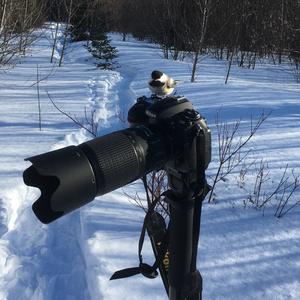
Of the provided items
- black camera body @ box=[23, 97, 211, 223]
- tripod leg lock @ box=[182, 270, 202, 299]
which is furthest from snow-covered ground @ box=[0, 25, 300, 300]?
black camera body @ box=[23, 97, 211, 223]

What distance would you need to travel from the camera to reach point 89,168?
1.11 meters

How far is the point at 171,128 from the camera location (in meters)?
1.32

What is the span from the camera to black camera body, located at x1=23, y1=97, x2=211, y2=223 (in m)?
1.06

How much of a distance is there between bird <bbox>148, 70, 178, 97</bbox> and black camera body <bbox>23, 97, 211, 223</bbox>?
1.6 inches

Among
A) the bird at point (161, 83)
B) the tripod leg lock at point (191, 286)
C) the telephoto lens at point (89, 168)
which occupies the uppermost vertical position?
the bird at point (161, 83)

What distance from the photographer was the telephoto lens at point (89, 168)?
3.47 ft

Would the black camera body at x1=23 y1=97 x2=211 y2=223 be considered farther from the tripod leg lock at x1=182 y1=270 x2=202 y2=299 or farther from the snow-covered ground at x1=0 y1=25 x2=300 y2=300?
the snow-covered ground at x1=0 y1=25 x2=300 y2=300

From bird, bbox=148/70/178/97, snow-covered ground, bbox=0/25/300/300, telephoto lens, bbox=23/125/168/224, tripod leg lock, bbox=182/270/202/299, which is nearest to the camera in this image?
telephoto lens, bbox=23/125/168/224

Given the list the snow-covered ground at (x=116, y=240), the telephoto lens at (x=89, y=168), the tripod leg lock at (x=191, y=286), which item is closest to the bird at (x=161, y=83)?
the telephoto lens at (x=89, y=168)

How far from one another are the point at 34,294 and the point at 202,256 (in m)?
1.15

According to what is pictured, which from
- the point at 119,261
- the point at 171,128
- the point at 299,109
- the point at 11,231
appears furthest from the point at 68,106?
the point at 171,128

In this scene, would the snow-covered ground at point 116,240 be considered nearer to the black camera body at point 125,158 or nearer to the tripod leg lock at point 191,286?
the tripod leg lock at point 191,286

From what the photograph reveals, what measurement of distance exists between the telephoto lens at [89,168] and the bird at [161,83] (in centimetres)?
19

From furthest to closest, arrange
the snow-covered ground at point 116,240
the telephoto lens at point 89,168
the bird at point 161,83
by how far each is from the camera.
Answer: the snow-covered ground at point 116,240
the bird at point 161,83
the telephoto lens at point 89,168
